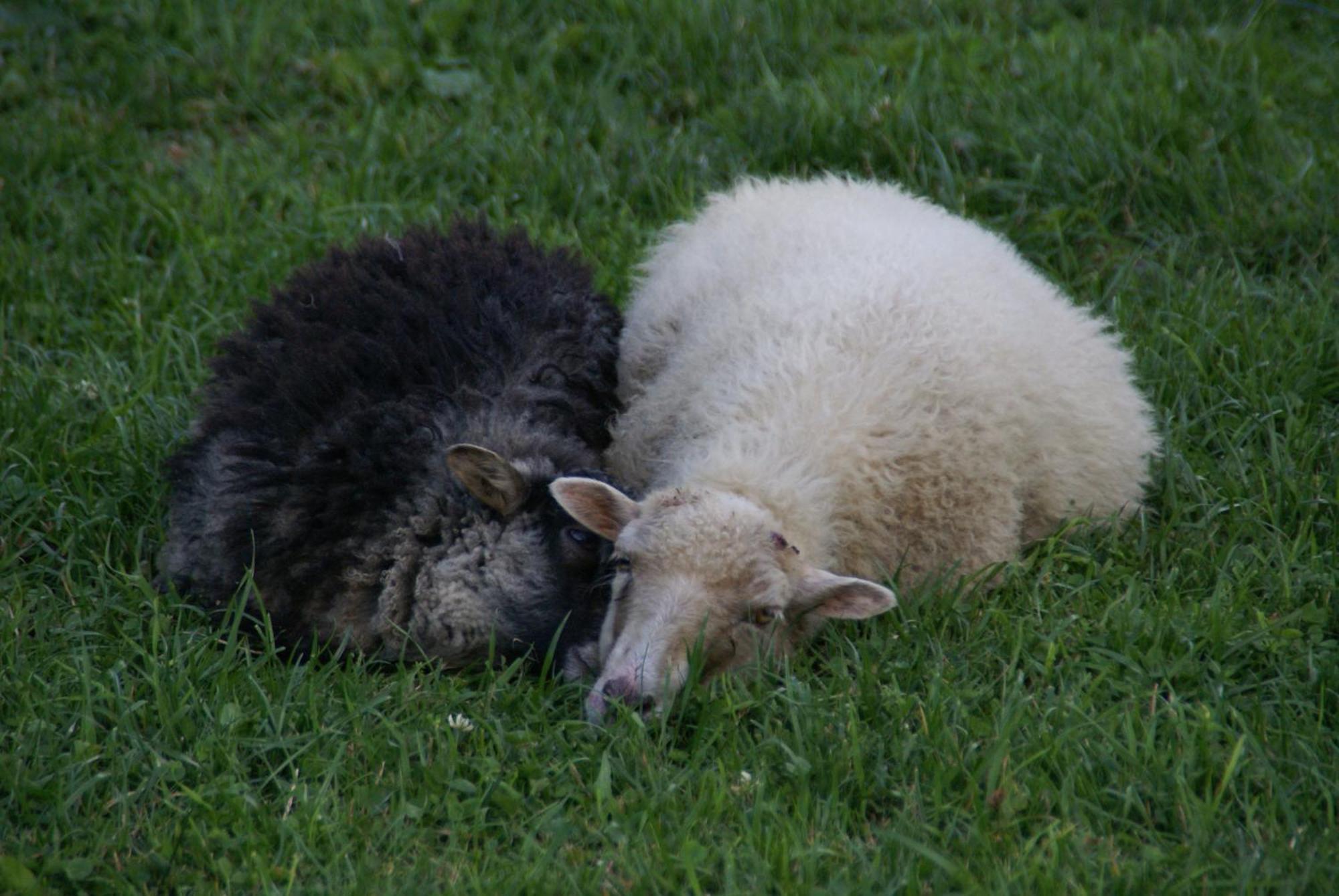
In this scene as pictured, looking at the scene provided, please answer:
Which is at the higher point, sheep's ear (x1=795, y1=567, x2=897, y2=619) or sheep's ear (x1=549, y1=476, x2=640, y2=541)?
sheep's ear (x1=549, y1=476, x2=640, y2=541)

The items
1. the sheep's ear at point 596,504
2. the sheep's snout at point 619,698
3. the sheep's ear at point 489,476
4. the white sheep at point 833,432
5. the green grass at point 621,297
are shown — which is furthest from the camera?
the sheep's ear at point 489,476

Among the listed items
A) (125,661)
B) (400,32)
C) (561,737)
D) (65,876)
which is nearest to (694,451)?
(561,737)

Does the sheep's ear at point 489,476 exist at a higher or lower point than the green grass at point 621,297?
higher

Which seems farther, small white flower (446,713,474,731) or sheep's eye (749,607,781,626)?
sheep's eye (749,607,781,626)

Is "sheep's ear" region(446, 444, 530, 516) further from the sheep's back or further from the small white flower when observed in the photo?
the small white flower

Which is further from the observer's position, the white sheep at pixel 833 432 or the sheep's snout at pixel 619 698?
the white sheep at pixel 833 432

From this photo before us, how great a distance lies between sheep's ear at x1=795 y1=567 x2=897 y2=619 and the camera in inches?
147

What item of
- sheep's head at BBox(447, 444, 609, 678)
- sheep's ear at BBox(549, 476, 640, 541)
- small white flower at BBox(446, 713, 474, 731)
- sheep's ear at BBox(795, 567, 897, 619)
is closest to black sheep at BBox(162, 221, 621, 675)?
sheep's head at BBox(447, 444, 609, 678)

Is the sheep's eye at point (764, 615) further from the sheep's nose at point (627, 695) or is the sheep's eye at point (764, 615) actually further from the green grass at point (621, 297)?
the sheep's nose at point (627, 695)

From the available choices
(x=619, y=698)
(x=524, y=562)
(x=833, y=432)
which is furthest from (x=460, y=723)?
(x=833, y=432)

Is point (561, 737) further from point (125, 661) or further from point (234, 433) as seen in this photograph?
point (234, 433)

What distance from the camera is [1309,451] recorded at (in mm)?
4562

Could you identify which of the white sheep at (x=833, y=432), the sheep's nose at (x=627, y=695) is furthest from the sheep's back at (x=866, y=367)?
the sheep's nose at (x=627, y=695)

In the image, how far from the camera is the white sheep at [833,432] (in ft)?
12.0
